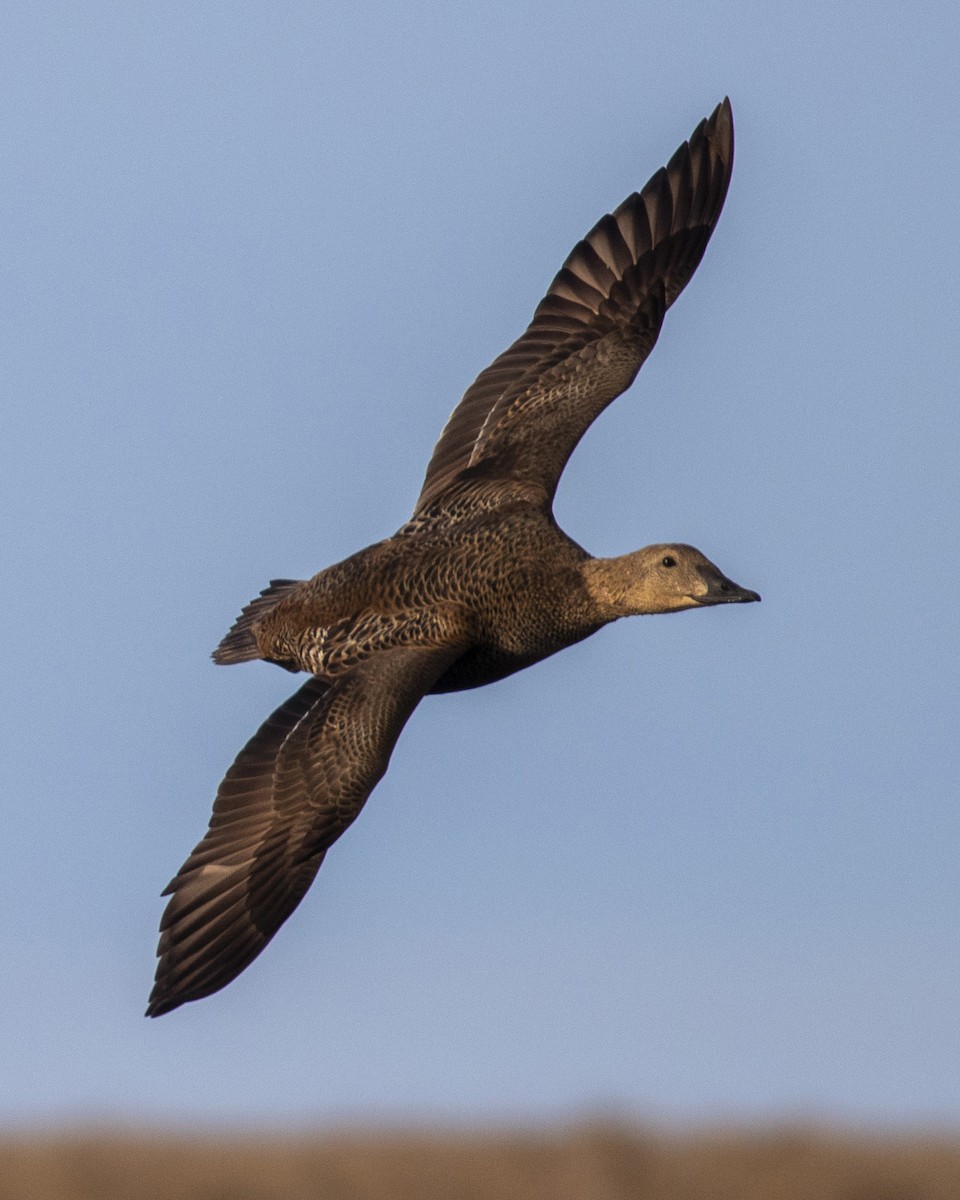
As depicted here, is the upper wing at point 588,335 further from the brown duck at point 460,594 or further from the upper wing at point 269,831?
the upper wing at point 269,831

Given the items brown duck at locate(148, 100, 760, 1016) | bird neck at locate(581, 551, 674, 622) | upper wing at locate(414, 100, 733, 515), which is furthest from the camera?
upper wing at locate(414, 100, 733, 515)

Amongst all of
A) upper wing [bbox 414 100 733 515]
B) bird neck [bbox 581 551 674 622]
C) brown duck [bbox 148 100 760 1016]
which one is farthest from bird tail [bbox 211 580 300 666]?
bird neck [bbox 581 551 674 622]

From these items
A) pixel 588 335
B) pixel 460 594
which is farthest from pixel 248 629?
pixel 588 335

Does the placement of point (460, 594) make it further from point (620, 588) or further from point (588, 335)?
point (588, 335)

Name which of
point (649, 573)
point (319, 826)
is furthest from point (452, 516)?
point (319, 826)

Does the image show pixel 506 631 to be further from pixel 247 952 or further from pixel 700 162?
pixel 700 162

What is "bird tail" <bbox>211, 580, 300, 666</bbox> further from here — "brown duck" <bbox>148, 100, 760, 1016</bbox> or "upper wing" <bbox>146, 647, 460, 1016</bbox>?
"upper wing" <bbox>146, 647, 460, 1016</bbox>

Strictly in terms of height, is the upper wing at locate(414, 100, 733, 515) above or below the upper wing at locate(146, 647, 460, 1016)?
above

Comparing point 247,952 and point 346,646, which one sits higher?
point 346,646
